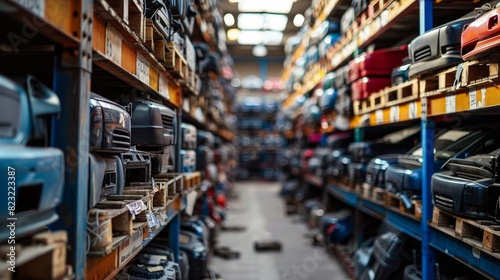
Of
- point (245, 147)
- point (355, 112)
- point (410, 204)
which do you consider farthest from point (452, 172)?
point (245, 147)

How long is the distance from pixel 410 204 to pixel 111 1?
2.89m

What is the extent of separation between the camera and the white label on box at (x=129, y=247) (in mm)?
2134

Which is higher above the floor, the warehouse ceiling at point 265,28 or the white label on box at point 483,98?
the warehouse ceiling at point 265,28

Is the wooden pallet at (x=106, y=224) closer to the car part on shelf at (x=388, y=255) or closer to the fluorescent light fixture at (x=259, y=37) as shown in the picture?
the car part on shelf at (x=388, y=255)

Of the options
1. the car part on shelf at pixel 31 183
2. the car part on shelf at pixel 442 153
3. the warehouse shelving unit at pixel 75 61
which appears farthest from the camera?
the car part on shelf at pixel 442 153

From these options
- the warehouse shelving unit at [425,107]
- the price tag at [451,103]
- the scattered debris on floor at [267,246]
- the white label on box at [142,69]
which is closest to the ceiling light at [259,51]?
the warehouse shelving unit at [425,107]

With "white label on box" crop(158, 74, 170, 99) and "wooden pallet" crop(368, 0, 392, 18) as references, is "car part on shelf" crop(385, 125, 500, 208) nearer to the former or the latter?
"wooden pallet" crop(368, 0, 392, 18)

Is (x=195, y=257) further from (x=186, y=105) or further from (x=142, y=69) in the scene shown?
(x=142, y=69)

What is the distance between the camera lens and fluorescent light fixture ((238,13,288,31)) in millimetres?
13039

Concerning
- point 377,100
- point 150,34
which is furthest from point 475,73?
point 150,34

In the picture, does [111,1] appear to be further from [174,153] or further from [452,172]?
[452,172]

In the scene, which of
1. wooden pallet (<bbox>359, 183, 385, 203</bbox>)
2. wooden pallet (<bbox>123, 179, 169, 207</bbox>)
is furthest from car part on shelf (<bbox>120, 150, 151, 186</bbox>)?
wooden pallet (<bbox>359, 183, 385, 203</bbox>)

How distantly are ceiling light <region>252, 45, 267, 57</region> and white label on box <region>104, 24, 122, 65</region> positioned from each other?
54.5 feet

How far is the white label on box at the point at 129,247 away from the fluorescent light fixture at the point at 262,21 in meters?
11.4
